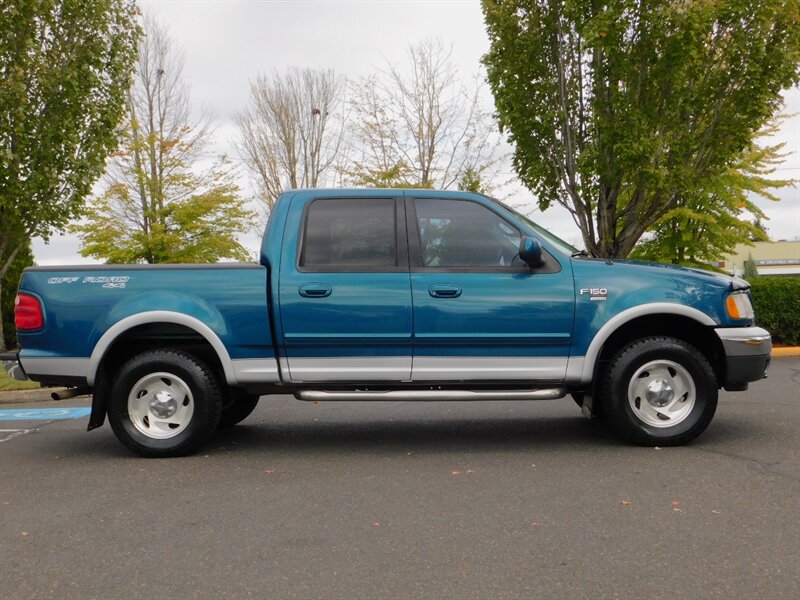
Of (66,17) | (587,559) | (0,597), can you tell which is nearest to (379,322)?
(587,559)

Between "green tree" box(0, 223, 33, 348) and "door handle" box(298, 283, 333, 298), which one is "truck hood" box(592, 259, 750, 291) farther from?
"green tree" box(0, 223, 33, 348)

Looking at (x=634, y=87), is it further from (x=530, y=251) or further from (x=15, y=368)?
(x=15, y=368)

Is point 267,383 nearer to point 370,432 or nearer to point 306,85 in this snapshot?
point 370,432

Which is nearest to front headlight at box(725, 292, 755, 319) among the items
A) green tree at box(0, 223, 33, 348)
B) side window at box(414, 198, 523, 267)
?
side window at box(414, 198, 523, 267)

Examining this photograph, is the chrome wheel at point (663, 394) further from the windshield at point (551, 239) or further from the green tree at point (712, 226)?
the green tree at point (712, 226)

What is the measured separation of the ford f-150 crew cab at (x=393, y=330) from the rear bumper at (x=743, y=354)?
0.5 inches

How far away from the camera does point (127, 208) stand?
2633 centimetres

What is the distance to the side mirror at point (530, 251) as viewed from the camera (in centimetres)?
546

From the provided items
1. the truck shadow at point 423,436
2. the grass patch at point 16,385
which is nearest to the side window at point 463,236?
the truck shadow at point 423,436

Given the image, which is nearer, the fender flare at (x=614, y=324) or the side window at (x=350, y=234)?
the fender flare at (x=614, y=324)

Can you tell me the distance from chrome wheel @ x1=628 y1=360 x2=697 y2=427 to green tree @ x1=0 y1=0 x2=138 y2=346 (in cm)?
1340

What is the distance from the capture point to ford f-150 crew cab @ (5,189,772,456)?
5.56m

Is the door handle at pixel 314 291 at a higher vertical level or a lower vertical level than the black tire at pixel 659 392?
higher

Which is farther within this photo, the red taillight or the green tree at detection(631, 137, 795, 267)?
the green tree at detection(631, 137, 795, 267)
